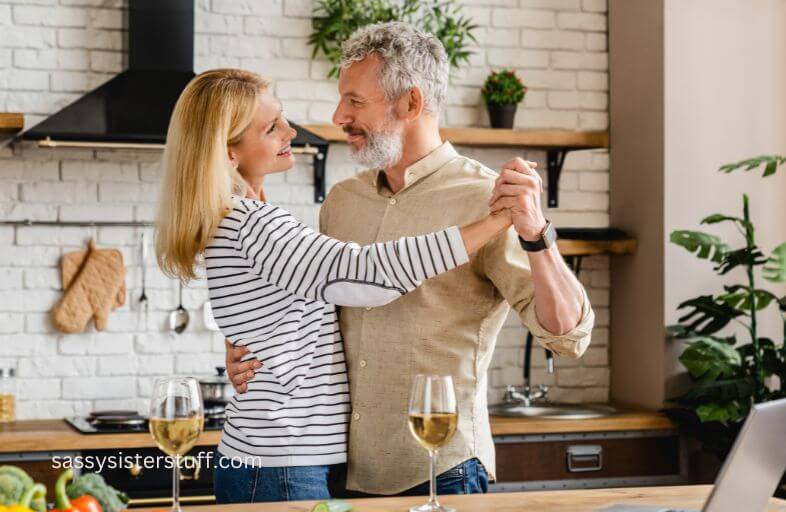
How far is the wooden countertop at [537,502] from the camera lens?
67.7 inches

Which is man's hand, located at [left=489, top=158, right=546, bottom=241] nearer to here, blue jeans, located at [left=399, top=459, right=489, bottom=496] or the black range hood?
blue jeans, located at [left=399, top=459, right=489, bottom=496]

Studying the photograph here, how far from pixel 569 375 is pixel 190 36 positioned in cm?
193

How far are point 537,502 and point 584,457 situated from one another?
1.87 meters

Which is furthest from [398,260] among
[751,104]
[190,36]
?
[751,104]

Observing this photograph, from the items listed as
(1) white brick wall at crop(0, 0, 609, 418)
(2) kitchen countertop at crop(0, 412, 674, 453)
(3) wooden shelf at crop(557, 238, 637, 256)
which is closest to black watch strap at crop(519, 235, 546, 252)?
(2) kitchen countertop at crop(0, 412, 674, 453)

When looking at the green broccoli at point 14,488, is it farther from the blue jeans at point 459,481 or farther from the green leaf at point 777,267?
the green leaf at point 777,267

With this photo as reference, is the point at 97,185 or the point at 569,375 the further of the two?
the point at 569,375

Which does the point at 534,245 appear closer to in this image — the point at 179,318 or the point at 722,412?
the point at 722,412

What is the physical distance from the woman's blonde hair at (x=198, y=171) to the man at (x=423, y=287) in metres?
0.27

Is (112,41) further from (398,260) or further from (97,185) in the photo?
(398,260)

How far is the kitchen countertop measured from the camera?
10.4ft

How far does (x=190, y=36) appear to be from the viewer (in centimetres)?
369

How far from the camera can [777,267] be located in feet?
11.1

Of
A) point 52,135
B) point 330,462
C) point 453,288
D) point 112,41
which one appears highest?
point 112,41
